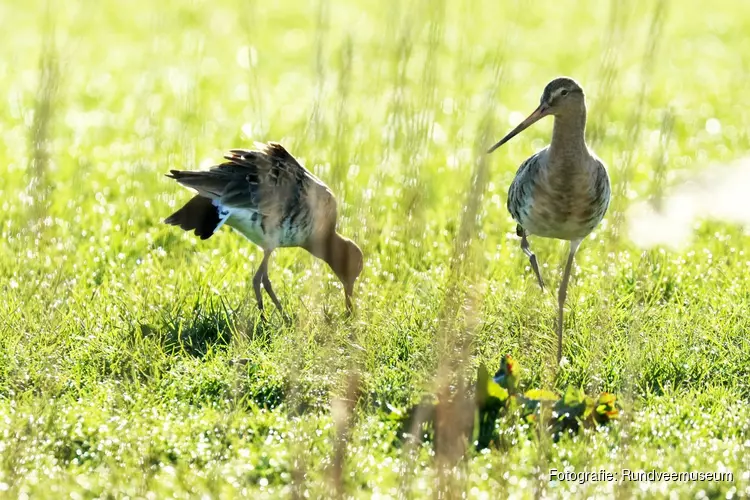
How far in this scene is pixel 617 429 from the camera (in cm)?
464

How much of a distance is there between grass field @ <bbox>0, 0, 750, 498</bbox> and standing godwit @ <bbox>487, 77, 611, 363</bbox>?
0.80ft

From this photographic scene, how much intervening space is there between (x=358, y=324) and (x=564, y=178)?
1.28 metres

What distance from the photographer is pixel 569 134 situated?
5.60 metres

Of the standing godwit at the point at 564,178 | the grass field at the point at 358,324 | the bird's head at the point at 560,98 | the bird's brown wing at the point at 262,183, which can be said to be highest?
the bird's head at the point at 560,98

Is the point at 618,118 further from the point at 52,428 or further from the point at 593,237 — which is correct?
the point at 52,428

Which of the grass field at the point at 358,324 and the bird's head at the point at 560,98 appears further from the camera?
the bird's head at the point at 560,98

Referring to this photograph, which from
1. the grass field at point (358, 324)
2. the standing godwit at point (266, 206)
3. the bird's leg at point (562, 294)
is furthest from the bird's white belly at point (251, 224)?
the bird's leg at point (562, 294)

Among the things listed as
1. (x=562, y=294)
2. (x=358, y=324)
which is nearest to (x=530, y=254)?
(x=562, y=294)

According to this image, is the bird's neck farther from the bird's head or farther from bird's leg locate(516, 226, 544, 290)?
bird's leg locate(516, 226, 544, 290)

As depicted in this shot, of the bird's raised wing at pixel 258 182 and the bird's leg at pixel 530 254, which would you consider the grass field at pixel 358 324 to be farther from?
the bird's raised wing at pixel 258 182

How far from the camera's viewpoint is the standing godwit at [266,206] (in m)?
6.12

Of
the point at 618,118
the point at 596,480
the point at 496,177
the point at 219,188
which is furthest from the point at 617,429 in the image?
the point at 618,118

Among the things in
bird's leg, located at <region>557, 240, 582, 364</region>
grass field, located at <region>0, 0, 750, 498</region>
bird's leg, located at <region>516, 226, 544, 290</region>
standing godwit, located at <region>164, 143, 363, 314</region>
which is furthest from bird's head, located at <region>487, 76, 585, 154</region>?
standing godwit, located at <region>164, 143, 363, 314</region>

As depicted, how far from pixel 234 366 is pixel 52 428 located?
0.84 metres
